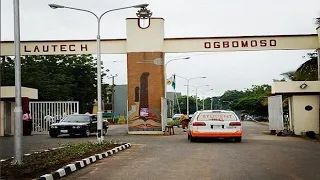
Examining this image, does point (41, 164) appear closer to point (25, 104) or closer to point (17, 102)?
point (17, 102)

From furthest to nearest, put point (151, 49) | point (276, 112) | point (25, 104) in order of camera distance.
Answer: point (25, 104)
point (151, 49)
point (276, 112)

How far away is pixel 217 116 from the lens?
2142cm

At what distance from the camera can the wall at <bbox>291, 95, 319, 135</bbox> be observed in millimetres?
29016

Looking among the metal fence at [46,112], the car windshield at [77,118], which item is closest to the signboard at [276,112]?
the car windshield at [77,118]

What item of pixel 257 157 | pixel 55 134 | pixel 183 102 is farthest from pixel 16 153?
pixel 183 102

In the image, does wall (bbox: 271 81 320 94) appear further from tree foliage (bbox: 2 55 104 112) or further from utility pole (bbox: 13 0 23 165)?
tree foliage (bbox: 2 55 104 112)

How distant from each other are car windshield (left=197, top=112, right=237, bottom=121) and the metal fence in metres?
13.9

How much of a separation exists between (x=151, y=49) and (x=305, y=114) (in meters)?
9.69

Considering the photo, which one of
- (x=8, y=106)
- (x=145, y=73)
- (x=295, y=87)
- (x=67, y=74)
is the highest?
(x=67, y=74)

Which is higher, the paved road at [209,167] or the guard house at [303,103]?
the guard house at [303,103]

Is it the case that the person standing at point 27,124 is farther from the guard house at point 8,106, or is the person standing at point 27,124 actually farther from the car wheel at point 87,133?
the car wheel at point 87,133

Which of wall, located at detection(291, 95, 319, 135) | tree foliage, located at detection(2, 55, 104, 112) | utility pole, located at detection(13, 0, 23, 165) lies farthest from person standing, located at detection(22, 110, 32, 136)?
utility pole, located at detection(13, 0, 23, 165)

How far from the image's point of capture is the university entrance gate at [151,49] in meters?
30.9

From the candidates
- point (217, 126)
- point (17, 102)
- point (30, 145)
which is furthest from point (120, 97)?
point (17, 102)
